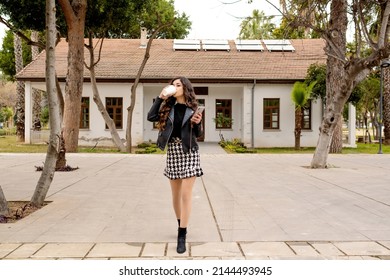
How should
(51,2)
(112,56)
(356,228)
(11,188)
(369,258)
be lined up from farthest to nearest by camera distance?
(112,56)
(11,188)
(51,2)
(356,228)
(369,258)

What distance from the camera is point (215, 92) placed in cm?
2777

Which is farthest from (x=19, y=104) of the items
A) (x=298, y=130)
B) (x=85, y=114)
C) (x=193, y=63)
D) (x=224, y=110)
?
(x=298, y=130)

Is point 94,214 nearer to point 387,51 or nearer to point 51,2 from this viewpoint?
point 51,2

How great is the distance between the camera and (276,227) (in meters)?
5.75

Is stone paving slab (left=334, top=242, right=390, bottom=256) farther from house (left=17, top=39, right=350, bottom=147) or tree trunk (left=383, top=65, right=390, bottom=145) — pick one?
tree trunk (left=383, top=65, right=390, bottom=145)

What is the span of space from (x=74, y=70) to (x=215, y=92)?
10838mm

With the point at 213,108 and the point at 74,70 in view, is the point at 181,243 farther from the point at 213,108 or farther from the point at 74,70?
the point at 213,108

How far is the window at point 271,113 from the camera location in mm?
26344

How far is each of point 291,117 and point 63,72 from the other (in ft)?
42.3

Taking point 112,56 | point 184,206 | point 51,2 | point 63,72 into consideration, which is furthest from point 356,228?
point 112,56

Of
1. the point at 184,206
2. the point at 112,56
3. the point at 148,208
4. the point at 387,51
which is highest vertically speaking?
the point at 112,56

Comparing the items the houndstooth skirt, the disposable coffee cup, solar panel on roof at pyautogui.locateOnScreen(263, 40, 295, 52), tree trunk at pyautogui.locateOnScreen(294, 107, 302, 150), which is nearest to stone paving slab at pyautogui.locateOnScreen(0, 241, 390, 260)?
the houndstooth skirt

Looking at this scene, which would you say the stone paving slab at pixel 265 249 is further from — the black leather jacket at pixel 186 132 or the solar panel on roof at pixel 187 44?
the solar panel on roof at pixel 187 44

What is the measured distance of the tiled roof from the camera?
25.8 m
